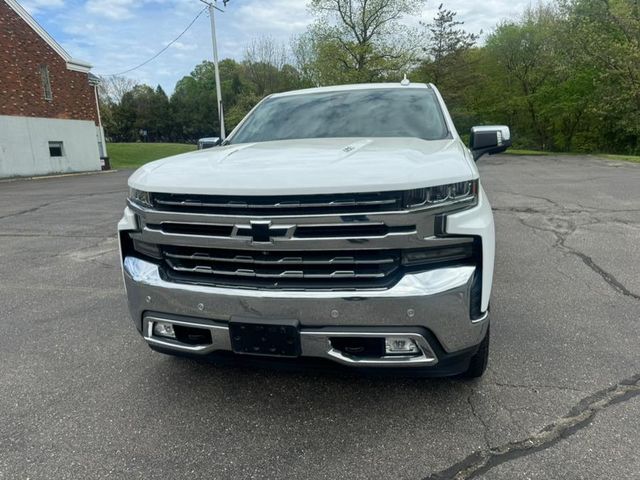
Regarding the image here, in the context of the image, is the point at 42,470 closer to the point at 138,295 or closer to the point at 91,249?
the point at 138,295

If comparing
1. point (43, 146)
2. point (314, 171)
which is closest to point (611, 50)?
point (314, 171)

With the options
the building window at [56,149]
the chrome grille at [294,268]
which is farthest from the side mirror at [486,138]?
the building window at [56,149]

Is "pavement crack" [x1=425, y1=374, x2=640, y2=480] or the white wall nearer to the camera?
"pavement crack" [x1=425, y1=374, x2=640, y2=480]

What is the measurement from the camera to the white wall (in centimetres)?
2045

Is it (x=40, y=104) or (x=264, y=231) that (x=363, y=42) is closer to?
(x=40, y=104)

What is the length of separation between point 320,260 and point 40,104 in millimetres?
25204

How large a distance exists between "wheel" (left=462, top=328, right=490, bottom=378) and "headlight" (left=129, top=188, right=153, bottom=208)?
194 centimetres

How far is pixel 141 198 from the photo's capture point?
2.37 meters

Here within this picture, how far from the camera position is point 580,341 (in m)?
3.21

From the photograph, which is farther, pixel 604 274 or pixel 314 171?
pixel 604 274

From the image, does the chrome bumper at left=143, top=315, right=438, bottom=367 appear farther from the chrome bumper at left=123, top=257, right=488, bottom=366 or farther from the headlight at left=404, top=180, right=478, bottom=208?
the headlight at left=404, top=180, right=478, bottom=208

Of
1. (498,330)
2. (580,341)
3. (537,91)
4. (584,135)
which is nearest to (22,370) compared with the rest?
(498,330)

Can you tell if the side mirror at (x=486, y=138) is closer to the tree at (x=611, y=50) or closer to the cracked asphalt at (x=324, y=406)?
the cracked asphalt at (x=324, y=406)

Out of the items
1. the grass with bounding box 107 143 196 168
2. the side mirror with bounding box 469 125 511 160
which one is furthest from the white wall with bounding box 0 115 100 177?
the side mirror with bounding box 469 125 511 160
